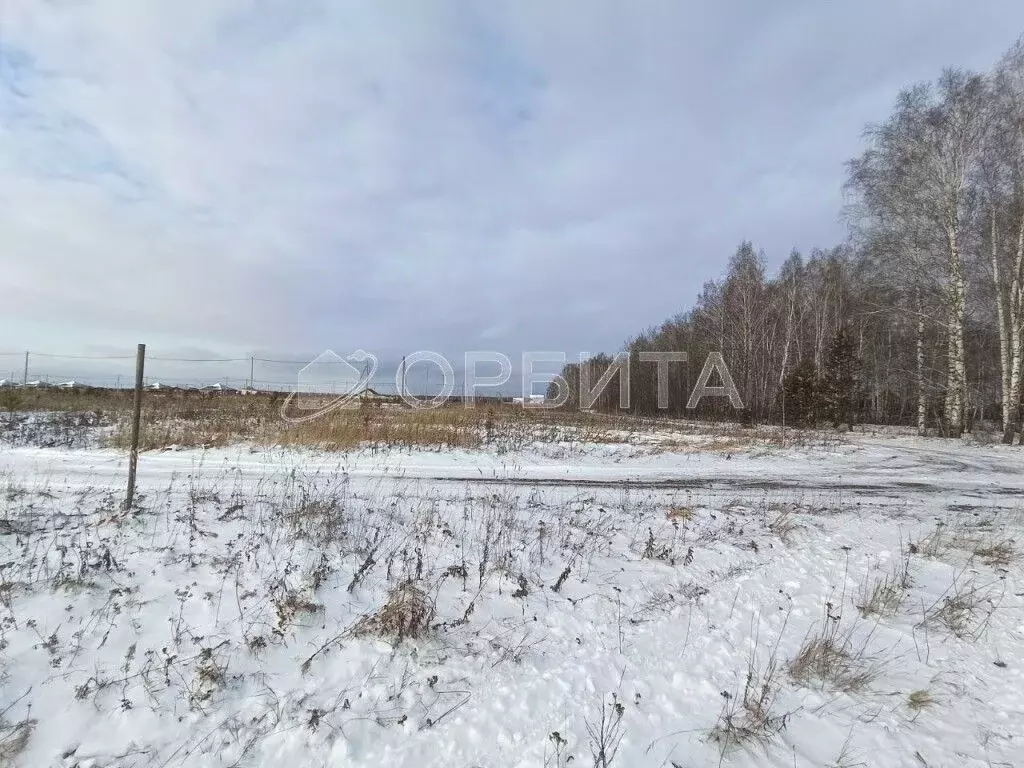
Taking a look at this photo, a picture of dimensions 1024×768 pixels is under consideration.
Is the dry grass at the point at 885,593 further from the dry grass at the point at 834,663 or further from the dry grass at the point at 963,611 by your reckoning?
the dry grass at the point at 834,663

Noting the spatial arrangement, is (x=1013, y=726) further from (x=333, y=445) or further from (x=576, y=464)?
(x=333, y=445)

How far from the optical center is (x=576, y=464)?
12.1 metres

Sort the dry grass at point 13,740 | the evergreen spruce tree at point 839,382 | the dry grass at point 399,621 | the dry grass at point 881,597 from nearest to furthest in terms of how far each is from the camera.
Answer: the dry grass at point 13,740 → the dry grass at point 399,621 → the dry grass at point 881,597 → the evergreen spruce tree at point 839,382

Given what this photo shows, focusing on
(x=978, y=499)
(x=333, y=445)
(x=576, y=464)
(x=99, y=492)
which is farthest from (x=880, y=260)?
(x=99, y=492)

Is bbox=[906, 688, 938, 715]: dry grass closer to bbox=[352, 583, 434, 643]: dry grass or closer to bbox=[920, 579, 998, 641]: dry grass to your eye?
bbox=[920, 579, 998, 641]: dry grass

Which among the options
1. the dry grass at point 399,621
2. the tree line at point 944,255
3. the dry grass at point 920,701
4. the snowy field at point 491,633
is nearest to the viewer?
the snowy field at point 491,633

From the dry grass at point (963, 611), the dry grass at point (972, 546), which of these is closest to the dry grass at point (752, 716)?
the dry grass at point (963, 611)

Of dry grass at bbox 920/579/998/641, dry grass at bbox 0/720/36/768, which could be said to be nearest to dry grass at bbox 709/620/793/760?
dry grass at bbox 920/579/998/641

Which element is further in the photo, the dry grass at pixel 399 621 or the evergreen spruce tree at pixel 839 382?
the evergreen spruce tree at pixel 839 382

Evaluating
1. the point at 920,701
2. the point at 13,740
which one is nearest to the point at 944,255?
the point at 920,701

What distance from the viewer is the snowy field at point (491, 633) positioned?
2.79 m

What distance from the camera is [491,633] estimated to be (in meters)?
3.81

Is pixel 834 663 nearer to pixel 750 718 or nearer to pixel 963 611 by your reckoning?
pixel 750 718

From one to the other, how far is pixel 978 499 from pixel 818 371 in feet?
79.2
